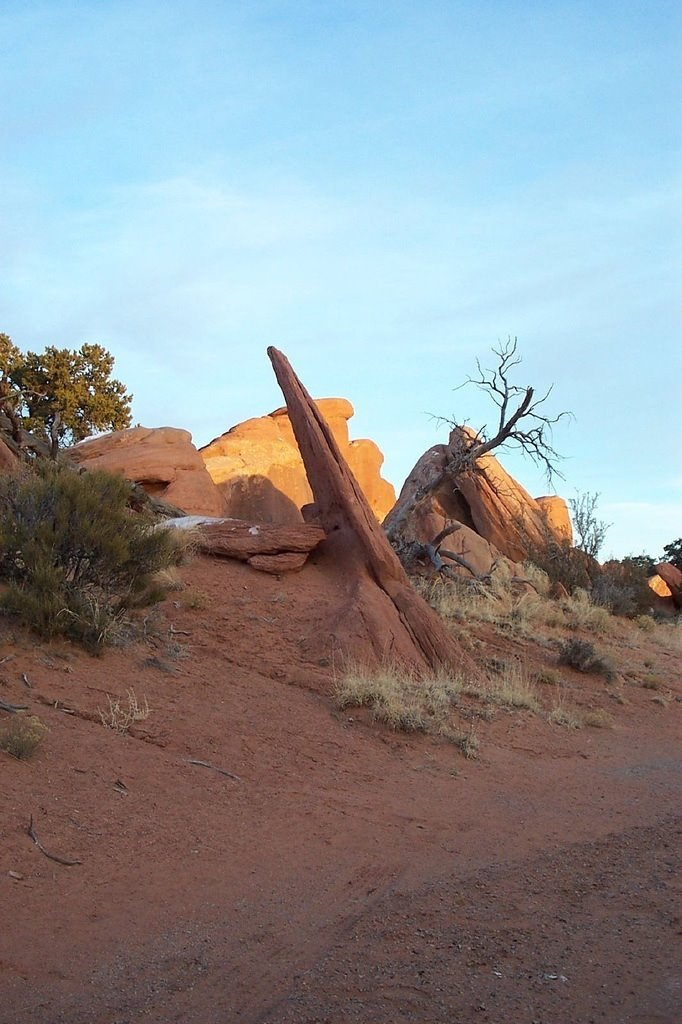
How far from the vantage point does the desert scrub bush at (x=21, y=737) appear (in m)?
7.03

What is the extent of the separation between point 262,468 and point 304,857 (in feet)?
76.7

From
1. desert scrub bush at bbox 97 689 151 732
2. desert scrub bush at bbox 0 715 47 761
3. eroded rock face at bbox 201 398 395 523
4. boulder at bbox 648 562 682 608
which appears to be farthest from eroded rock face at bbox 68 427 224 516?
desert scrub bush at bbox 0 715 47 761

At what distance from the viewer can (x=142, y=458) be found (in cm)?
2520

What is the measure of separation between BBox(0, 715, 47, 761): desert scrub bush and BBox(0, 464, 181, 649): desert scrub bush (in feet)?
7.94

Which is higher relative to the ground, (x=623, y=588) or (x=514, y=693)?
(x=623, y=588)

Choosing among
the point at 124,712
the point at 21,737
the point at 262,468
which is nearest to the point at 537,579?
the point at 262,468

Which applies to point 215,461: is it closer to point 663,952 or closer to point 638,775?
point 638,775

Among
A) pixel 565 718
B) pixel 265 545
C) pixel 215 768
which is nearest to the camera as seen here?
pixel 215 768

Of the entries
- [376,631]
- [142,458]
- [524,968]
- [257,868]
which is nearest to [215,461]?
[142,458]

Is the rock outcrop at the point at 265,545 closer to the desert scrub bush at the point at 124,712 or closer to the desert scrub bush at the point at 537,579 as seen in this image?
the desert scrub bush at the point at 124,712

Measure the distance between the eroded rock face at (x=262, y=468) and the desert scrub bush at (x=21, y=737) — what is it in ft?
64.8

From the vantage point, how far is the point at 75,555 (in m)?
10.8

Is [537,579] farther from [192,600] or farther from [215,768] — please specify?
[215,768]

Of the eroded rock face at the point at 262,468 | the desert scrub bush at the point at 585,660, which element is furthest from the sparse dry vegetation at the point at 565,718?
the eroded rock face at the point at 262,468
